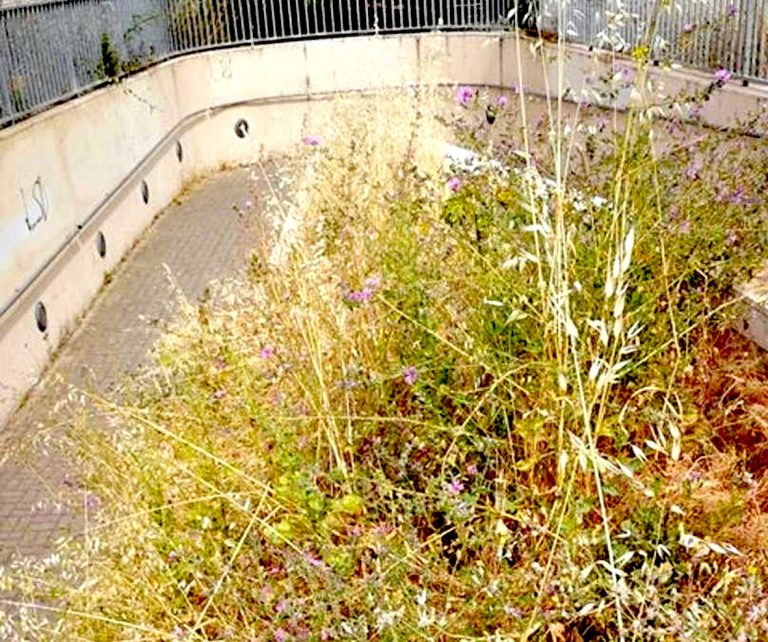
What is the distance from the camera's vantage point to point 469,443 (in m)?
3.44

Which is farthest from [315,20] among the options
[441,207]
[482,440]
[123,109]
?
[482,440]

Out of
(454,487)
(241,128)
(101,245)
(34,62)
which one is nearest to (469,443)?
(454,487)

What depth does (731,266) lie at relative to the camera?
4023 mm

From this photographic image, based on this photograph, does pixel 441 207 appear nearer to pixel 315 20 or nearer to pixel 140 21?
pixel 140 21

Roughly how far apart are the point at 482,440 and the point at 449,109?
7.91 metres

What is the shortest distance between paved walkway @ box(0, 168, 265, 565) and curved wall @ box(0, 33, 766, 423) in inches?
6.2

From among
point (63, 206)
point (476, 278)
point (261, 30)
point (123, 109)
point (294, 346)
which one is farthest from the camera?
point (261, 30)

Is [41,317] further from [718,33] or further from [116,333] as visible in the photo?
[718,33]

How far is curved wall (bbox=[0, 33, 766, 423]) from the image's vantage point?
6.65 meters

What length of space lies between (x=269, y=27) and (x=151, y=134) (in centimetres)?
346

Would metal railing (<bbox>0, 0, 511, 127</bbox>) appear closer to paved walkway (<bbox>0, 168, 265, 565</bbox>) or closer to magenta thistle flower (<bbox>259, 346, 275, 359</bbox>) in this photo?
paved walkway (<bbox>0, 168, 265, 565</bbox>)

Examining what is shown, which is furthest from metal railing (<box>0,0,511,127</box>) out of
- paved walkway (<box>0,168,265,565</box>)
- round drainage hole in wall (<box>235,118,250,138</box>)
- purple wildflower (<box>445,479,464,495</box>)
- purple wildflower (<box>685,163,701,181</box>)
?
purple wildflower (<box>445,479,464,495</box>)

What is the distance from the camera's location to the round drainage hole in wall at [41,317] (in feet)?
22.0

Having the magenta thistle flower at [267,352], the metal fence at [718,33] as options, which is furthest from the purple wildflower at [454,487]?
the metal fence at [718,33]
